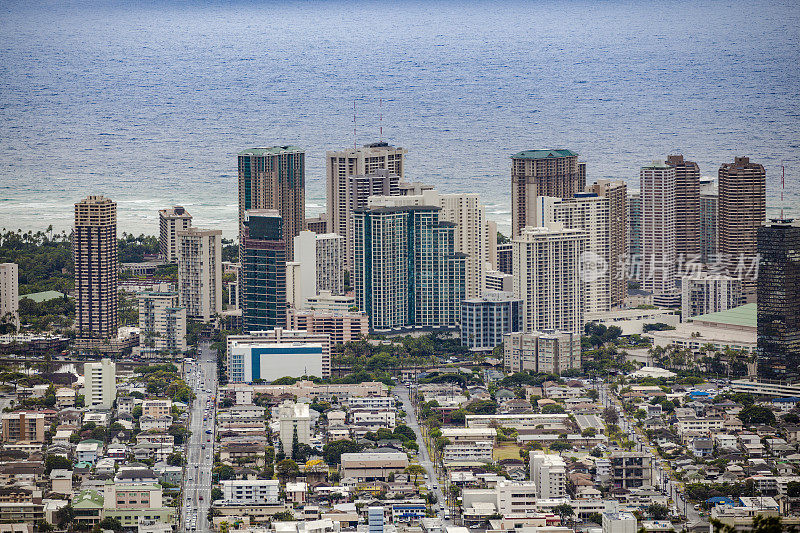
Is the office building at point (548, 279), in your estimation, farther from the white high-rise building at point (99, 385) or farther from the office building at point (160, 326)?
the white high-rise building at point (99, 385)

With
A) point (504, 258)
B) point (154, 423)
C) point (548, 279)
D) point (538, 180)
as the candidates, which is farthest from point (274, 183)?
point (154, 423)

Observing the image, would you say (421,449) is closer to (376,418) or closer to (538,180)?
(376,418)

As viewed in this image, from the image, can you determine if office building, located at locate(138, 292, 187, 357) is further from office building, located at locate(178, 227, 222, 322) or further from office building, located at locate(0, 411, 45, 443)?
office building, located at locate(0, 411, 45, 443)

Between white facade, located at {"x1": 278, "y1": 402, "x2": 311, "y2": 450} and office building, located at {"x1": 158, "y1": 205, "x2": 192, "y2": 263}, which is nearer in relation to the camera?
white facade, located at {"x1": 278, "y1": 402, "x2": 311, "y2": 450}

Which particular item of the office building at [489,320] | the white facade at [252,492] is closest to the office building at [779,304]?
the office building at [489,320]

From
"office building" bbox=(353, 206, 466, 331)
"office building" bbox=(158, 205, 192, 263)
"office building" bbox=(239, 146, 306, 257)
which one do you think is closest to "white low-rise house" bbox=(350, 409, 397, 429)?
"office building" bbox=(353, 206, 466, 331)
